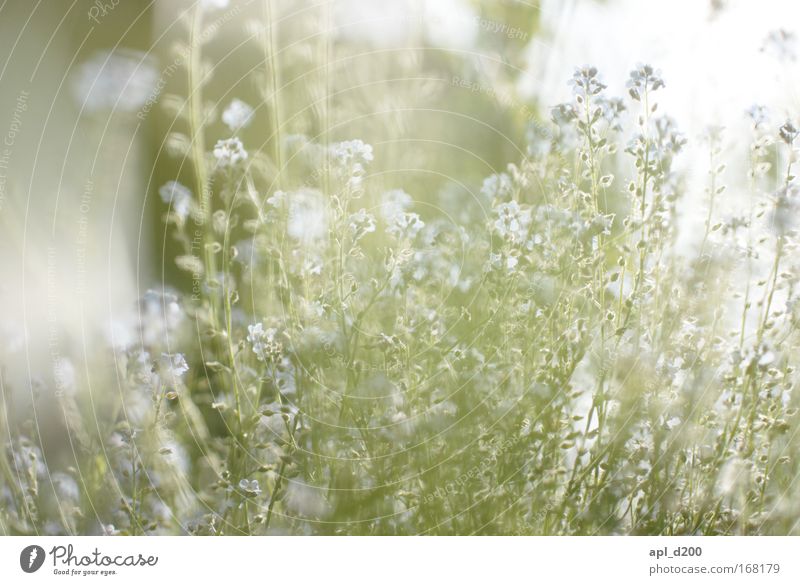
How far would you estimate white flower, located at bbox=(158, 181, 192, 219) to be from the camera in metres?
0.78

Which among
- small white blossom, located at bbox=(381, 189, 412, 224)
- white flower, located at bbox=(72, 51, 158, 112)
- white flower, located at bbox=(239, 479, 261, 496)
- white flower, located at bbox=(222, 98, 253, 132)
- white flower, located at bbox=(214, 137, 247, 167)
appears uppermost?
white flower, located at bbox=(72, 51, 158, 112)

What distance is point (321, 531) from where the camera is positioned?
0.79 meters

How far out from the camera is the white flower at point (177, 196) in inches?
30.6

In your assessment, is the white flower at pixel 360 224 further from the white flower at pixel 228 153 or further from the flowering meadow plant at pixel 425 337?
the white flower at pixel 228 153

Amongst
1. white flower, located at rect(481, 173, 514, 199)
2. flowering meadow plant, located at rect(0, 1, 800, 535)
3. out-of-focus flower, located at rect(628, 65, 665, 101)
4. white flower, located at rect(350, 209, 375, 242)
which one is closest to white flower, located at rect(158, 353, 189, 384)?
flowering meadow plant, located at rect(0, 1, 800, 535)

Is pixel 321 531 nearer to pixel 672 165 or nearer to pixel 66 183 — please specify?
pixel 66 183
